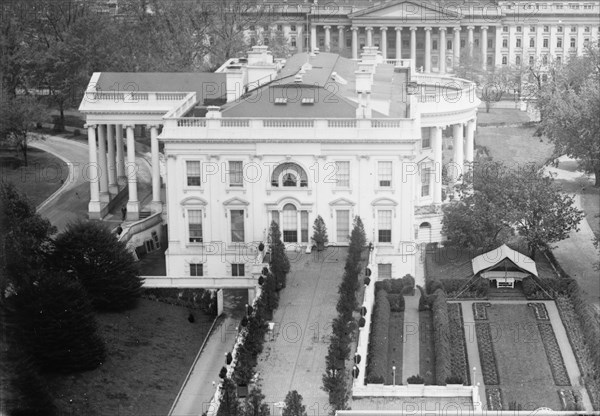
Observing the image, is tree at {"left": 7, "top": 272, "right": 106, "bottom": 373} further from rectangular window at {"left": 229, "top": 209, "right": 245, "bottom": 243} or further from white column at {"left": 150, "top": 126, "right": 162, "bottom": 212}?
white column at {"left": 150, "top": 126, "right": 162, "bottom": 212}

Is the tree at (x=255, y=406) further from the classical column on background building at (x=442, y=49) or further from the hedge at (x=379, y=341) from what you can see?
the classical column on background building at (x=442, y=49)

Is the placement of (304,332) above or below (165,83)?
below

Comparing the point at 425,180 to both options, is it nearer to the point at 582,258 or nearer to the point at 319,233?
the point at 582,258

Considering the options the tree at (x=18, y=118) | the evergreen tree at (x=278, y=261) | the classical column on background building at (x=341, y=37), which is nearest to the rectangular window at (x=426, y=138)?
the evergreen tree at (x=278, y=261)

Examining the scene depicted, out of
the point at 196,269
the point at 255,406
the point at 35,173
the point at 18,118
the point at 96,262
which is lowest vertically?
the point at 196,269

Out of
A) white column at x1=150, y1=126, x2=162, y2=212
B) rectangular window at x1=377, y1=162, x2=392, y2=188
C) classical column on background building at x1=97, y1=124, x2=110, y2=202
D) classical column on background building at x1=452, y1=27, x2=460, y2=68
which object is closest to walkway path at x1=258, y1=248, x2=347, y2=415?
rectangular window at x1=377, y1=162, x2=392, y2=188

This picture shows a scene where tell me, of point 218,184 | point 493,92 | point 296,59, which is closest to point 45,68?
point 296,59

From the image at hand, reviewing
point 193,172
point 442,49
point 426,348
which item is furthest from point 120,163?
point 442,49
